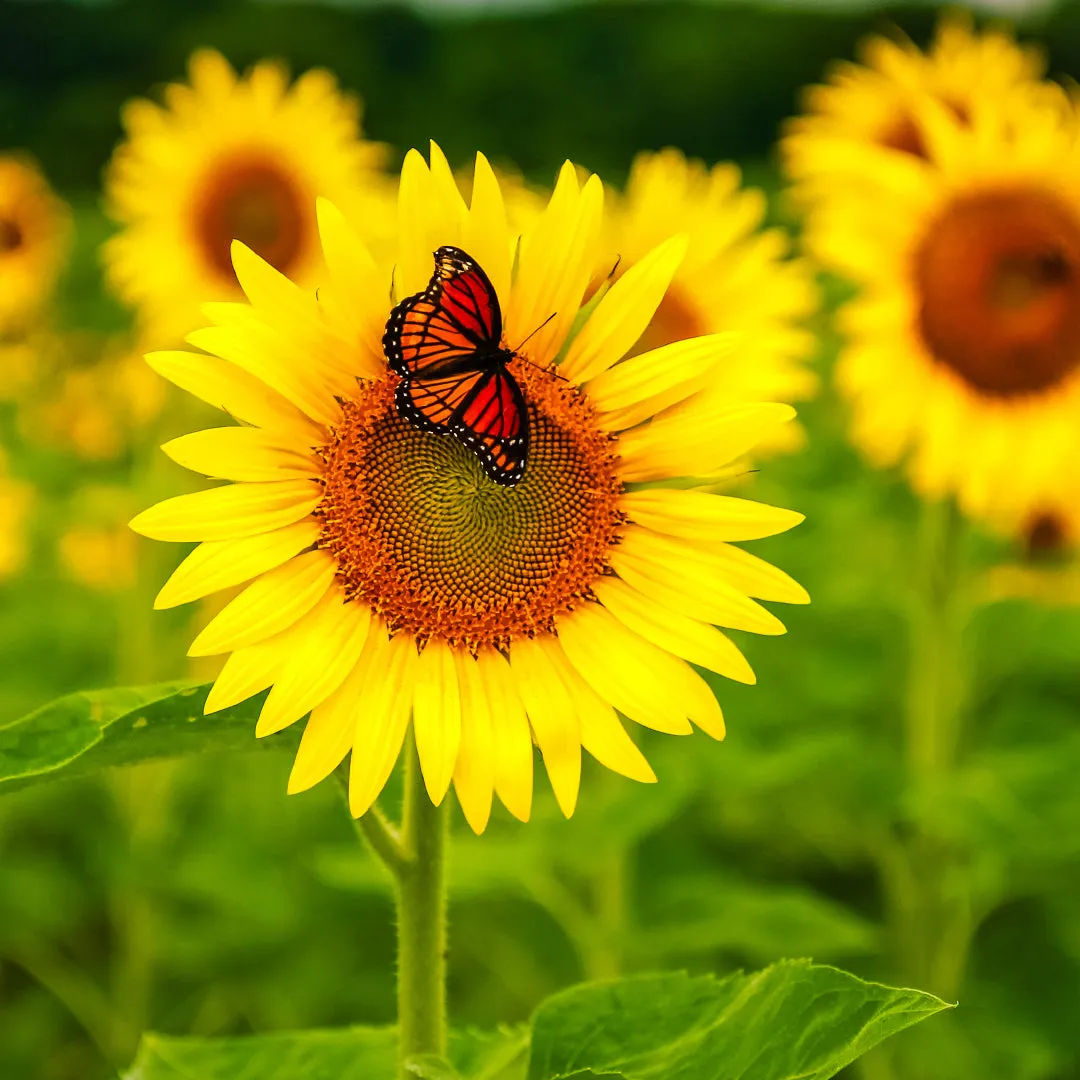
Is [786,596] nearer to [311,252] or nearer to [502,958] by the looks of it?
[502,958]

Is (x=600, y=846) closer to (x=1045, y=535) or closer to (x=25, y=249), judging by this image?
(x=1045, y=535)

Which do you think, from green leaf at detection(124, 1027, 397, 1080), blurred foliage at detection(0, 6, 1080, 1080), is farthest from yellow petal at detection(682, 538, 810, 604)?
blurred foliage at detection(0, 6, 1080, 1080)

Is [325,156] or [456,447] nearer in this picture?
[456,447]

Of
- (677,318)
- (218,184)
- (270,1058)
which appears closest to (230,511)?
(270,1058)

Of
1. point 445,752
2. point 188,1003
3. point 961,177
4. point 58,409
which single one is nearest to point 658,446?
point 445,752

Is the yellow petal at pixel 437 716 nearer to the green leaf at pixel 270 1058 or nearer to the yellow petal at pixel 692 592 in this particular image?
the yellow petal at pixel 692 592

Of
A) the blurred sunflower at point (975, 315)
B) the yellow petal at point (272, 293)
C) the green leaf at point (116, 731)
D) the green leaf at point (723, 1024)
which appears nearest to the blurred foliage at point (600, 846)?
the blurred sunflower at point (975, 315)

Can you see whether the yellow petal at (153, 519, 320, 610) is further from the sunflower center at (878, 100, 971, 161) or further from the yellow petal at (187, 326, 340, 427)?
the sunflower center at (878, 100, 971, 161)
